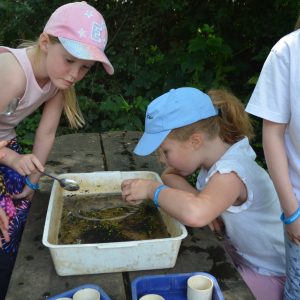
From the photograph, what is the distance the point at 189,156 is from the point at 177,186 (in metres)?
0.12

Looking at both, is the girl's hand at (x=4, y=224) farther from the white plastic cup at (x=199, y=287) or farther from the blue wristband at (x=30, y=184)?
the white plastic cup at (x=199, y=287)

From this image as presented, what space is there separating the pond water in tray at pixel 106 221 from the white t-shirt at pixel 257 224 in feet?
0.88

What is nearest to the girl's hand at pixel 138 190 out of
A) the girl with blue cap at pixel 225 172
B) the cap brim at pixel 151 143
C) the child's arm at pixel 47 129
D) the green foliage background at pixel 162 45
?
the girl with blue cap at pixel 225 172

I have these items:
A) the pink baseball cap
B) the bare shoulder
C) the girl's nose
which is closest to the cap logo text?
the pink baseball cap

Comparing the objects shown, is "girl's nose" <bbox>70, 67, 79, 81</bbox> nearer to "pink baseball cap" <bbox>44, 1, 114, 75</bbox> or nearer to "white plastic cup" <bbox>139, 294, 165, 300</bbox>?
"pink baseball cap" <bbox>44, 1, 114, 75</bbox>

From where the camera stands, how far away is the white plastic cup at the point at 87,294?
943mm

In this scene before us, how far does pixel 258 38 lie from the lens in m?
3.80

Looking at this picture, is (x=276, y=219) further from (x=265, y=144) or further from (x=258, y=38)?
(x=258, y=38)

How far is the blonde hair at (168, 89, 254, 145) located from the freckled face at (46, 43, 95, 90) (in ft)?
1.51

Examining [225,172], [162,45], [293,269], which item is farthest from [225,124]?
[162,45]

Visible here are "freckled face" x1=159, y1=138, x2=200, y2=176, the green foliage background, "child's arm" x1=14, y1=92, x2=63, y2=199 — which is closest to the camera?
"freckled face" x1=159, y1=138, x2=200, y2=176

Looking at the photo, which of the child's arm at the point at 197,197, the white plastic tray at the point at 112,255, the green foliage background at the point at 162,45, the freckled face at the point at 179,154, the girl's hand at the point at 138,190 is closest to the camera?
the white plastic tray at the point at 112,255

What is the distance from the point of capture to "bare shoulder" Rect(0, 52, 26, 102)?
153cm

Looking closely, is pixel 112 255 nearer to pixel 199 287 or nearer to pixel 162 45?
pixel 199 287
